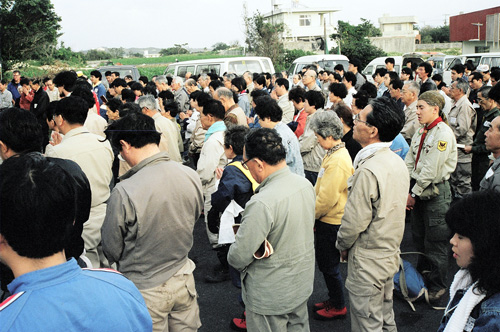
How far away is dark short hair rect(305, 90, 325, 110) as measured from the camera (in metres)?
5.75

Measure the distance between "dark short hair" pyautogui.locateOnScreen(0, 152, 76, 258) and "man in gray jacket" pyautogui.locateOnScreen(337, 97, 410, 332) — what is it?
209 centimetres

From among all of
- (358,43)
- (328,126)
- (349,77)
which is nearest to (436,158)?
(328,126)

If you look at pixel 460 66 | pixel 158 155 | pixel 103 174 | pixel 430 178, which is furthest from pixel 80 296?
pixel 460 66

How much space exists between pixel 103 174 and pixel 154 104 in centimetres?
242

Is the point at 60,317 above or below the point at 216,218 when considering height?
above

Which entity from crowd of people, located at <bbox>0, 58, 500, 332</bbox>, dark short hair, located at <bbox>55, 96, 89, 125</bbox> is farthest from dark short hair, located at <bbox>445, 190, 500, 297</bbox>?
dark short hair, located at <bbox>55, 96, 89, 125</bbox>

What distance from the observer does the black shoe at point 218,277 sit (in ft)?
15.6

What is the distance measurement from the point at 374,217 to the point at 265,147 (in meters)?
0.97

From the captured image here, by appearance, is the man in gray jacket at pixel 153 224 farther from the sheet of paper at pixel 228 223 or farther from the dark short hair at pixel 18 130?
the dark short hair at pixel 18 130

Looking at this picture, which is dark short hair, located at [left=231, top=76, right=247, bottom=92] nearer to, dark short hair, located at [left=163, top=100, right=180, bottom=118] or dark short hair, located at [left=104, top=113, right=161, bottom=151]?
dark short hair, located at [left=163, top=100, right=180, bottom=118]

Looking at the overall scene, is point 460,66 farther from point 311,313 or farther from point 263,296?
point 263,296

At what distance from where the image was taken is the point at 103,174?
3490 mm

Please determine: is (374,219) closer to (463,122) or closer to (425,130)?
(425,130)

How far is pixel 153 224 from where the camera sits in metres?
2.53
